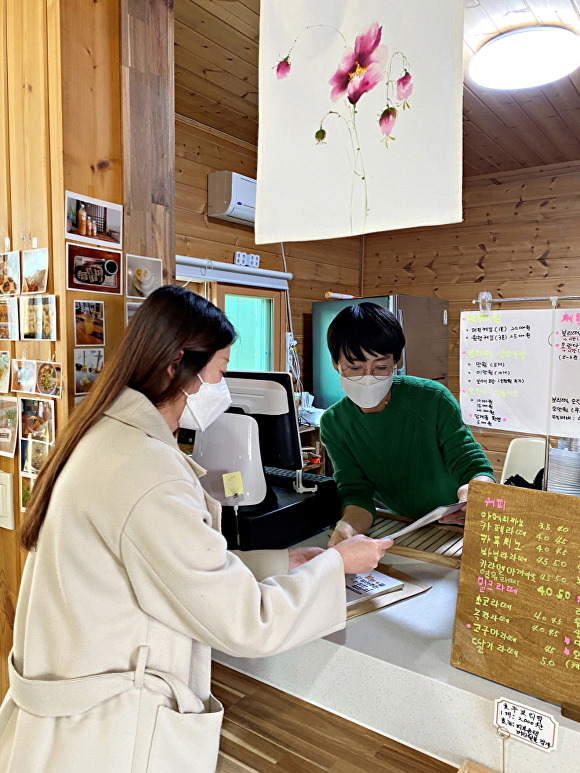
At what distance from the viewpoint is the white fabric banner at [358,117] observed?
1079 mm

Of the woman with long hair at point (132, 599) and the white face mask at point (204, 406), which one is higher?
the white face mask at point (204, 406)

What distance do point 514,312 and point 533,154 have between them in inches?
144

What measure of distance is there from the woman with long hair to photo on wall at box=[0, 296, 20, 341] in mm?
589

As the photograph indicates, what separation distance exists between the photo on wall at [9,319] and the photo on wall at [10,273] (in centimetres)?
2

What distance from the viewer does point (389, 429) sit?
2.01m

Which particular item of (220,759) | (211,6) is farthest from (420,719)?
(211,6)

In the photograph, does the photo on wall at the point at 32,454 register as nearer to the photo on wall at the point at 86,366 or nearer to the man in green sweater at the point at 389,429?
the photo on wall at the point at 86,366

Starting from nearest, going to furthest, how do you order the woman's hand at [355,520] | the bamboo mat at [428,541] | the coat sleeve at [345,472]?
the bamboo mat at [428,541] → the woman's hand at [355,520] → the coat sleeve at [345,472]

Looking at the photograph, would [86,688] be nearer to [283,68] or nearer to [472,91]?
[283,68]

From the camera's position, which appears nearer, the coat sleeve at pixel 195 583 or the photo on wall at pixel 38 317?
the coat sleeve at pixel 195 583

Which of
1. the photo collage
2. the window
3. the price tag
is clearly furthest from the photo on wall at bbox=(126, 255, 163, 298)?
the window

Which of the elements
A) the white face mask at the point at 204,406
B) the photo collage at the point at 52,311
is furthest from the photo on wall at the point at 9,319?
the white face mask at the point at 204,406

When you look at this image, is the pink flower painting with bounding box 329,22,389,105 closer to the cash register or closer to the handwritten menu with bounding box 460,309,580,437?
the handwritten menu with bounding box 460,309,580,437

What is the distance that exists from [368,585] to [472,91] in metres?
2.74
